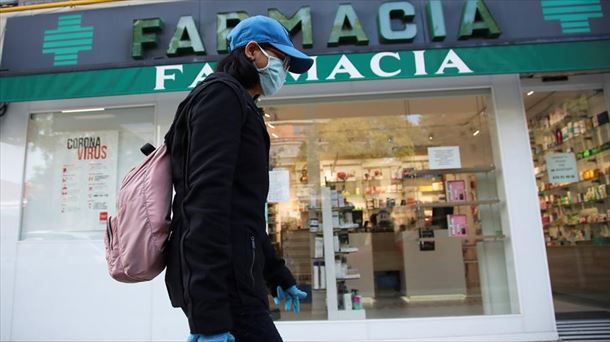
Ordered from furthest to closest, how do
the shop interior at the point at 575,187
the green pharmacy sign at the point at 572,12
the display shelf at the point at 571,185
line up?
1. the display shelf at the point at 571,185
2. the shop interior at the point at 575,187
3. the green pharmacy sign at the point at 572,12

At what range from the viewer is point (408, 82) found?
5047mm

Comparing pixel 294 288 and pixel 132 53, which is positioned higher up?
pixel 132 53

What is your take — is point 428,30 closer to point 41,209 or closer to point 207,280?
point 207,280

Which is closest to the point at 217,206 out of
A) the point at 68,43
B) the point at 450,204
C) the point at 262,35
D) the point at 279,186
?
the point at 262,35

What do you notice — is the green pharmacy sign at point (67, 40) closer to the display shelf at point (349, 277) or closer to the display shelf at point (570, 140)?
the display shelf at point (349, 277)

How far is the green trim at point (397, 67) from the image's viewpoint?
14.3ft

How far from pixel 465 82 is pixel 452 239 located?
2053 millimetres

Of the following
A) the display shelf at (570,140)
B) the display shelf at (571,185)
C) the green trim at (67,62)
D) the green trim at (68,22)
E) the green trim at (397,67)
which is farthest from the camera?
the display shelf at (571,185)

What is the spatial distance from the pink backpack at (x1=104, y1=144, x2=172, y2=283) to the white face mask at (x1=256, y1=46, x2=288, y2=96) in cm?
50

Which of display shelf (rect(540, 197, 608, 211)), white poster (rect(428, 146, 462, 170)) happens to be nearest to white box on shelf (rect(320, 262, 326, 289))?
white poster (rect(428, 146, 462, 170))

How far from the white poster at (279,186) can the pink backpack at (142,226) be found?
3.75 metres

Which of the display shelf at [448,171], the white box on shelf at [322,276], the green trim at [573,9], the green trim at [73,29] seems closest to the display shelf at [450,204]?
the display shelf at [448,171]

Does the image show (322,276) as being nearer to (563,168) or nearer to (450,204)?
(450,204)

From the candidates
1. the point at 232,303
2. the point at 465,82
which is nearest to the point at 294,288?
the point at 232,303
